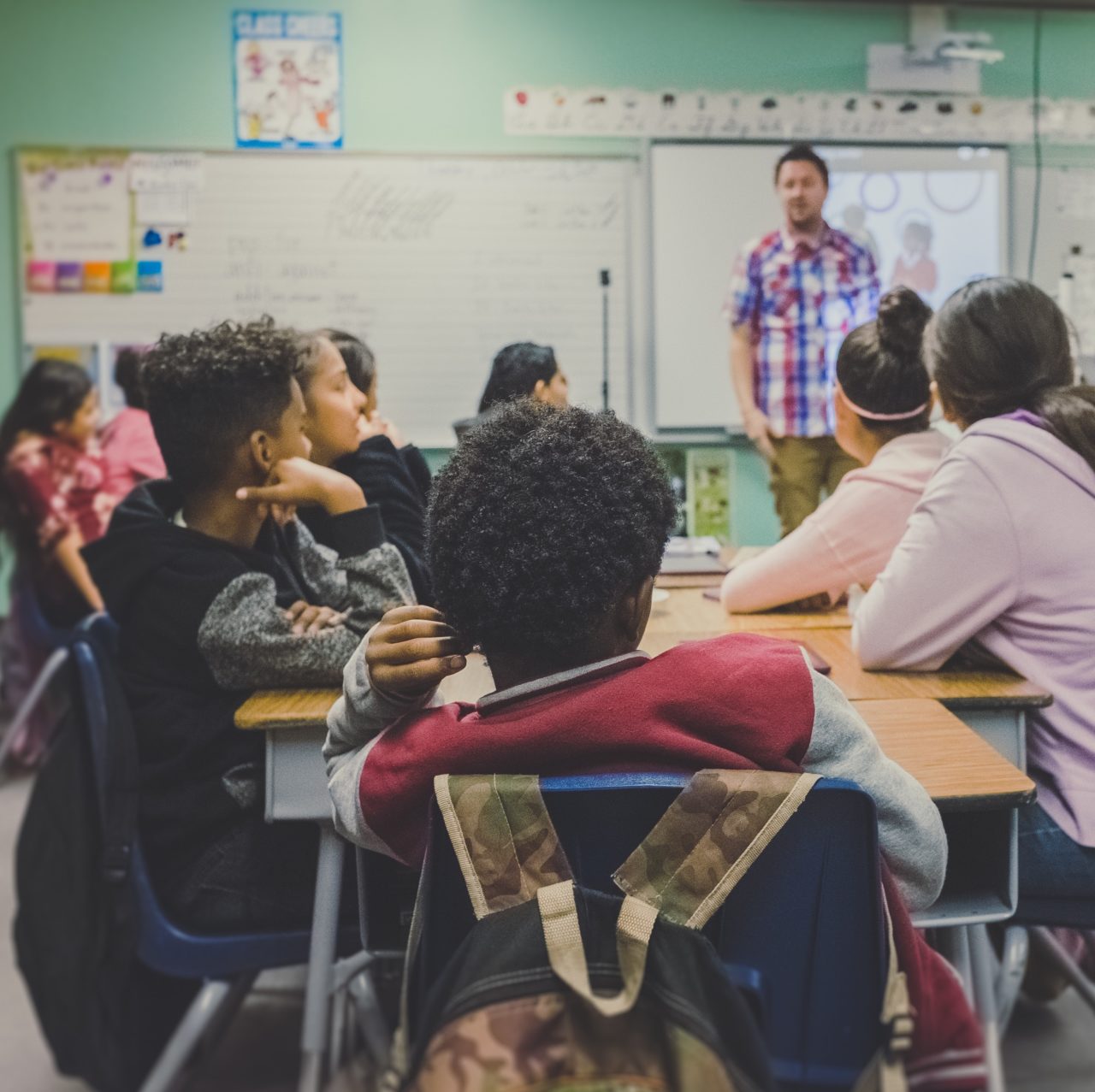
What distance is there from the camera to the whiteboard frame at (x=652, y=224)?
4312mm

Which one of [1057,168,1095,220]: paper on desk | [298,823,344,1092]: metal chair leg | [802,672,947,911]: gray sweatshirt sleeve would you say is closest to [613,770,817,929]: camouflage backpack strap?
Result: [802,672,947,911]: gray sweatshirt sleeve

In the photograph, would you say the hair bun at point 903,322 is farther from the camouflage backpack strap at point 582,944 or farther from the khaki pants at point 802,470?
the khaki pants at point 802,470

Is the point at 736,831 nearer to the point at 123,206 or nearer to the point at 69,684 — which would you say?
the point at 69,684

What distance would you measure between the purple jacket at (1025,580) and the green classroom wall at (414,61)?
10.0 ft

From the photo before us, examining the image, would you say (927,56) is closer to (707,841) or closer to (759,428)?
(759,428)

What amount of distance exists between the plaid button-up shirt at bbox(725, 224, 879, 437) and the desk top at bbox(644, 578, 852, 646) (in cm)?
215

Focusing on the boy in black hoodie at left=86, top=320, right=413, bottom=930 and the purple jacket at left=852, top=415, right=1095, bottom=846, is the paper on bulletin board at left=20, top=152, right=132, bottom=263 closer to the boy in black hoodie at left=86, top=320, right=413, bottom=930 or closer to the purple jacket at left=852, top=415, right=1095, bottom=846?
the boy in black hoodie at left=86, top=320, right=413, bottom=930

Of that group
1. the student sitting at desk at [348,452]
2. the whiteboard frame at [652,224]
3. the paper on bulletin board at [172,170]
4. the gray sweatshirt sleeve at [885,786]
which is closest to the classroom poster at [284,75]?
the paper on bulletin board at [172,170]

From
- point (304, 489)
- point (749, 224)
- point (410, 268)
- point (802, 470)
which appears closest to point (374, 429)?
point (304, 489)

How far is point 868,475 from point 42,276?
128 inches

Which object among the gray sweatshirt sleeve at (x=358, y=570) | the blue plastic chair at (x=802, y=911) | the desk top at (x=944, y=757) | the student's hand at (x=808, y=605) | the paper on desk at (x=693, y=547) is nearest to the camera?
the blue plastic chair at (x=802, y=911)

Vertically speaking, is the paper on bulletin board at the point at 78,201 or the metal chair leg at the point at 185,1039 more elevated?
the paper on bulletin board at the point at 78,201

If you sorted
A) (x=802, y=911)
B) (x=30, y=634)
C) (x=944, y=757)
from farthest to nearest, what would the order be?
(x=30, y=634) < (x=944, y=757) < (x=802, y=911)

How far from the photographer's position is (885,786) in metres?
0.94
